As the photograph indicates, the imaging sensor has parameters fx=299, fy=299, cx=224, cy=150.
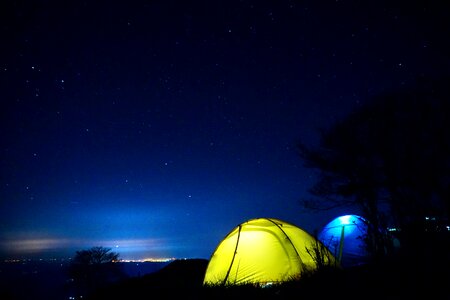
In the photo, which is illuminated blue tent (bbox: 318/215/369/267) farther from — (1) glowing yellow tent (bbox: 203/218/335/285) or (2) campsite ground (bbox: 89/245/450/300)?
(2) campsite ground (bbox: 89/245/450/300)

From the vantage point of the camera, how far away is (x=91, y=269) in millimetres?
34812

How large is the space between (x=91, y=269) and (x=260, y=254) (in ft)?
111

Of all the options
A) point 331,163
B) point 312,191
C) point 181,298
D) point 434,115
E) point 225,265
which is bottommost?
point 181,298

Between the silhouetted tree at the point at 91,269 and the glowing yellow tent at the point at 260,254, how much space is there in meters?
30.2

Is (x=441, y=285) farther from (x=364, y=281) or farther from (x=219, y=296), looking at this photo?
(x=219, y=296)

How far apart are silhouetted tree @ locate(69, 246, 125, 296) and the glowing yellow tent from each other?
98.9ft

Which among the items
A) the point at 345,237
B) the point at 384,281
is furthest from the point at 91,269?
the point at 384,281

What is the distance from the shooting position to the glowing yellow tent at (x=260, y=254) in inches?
284

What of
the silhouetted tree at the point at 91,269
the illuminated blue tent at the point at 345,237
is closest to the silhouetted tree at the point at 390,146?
the illuminated blue tent at the point at 345,237

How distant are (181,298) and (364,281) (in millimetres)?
4414

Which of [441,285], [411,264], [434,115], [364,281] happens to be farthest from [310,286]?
[434,115]

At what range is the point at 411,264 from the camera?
3572 millimetres

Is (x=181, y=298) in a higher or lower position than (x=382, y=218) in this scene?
lower

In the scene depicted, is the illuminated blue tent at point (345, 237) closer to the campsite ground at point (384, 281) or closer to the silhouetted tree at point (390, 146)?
the silhouetted tree at point (390, 146)
